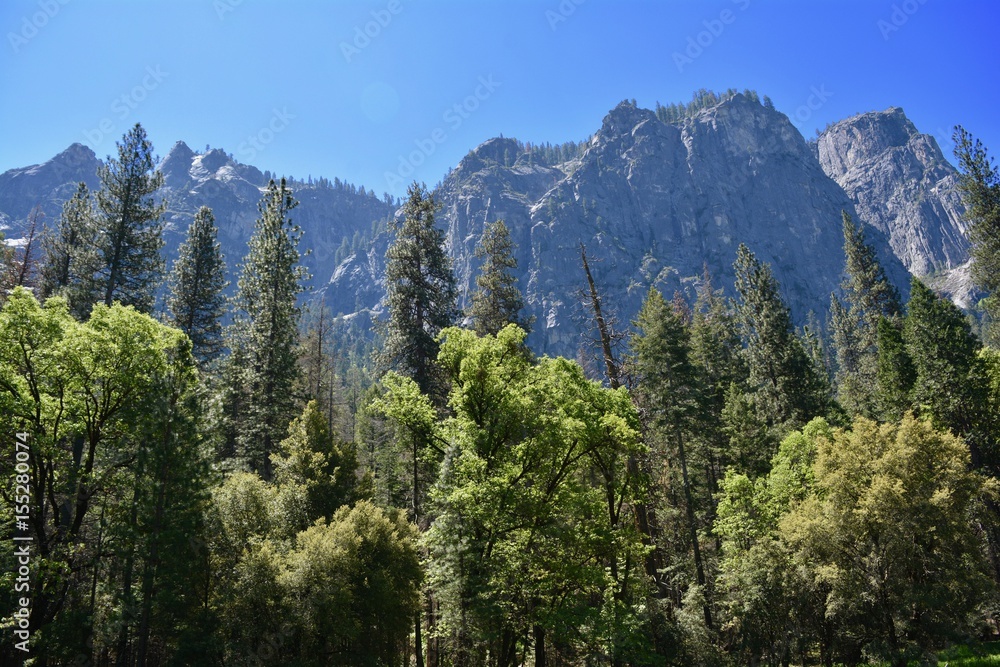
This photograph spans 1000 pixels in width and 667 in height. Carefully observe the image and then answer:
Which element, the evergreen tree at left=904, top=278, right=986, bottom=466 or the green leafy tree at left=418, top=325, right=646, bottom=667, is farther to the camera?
the evergreen tree at left=904, top=278, right=986, bottom=466

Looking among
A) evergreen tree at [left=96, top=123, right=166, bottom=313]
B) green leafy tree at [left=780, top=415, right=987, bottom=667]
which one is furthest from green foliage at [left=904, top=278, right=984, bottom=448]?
evergreen tree at [left=96, top=123, right=166, bottom=313]

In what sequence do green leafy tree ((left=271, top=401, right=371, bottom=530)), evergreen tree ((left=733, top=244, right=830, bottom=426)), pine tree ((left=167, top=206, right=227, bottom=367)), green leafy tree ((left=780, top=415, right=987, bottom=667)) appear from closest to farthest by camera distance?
green leafy tree ((left=780, top=415, right=987, bottom=667)), green leafy tree ((left=271, top=401, right=371, bottom=530)), pine tree ((left=167, top=206, right=227, bottom=367)), evergreen tree ((left=733, top=244, right=830, bottom=426))

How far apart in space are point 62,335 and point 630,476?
696 inches

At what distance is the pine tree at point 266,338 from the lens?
26578mm

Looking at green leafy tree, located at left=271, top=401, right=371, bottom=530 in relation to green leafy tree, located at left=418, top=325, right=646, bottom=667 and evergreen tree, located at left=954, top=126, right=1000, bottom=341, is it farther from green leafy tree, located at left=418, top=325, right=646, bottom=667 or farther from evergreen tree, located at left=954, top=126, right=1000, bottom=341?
evergreen tree, located at left=954, top=126, right=1000, bottom=341

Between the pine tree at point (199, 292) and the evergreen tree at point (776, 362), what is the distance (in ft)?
117

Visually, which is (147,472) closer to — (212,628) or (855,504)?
(212,628)

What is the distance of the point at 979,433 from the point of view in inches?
1099

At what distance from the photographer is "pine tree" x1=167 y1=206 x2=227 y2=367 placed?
32594 mm

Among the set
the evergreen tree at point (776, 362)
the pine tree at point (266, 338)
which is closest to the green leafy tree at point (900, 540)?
the evergreen tree at point (776, 362)

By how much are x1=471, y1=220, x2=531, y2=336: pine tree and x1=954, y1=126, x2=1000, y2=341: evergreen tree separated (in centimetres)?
3059

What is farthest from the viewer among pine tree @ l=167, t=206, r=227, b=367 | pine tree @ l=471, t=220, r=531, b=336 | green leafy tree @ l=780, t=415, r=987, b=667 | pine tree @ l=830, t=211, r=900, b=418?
pine tree @ l=830, t=211, r=900, b=418

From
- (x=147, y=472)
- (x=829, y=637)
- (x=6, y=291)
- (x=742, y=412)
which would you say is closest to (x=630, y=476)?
(x=829, y=637)

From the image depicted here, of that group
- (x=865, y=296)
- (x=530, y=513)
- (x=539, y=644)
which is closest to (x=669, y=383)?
(x=530, y=513)
